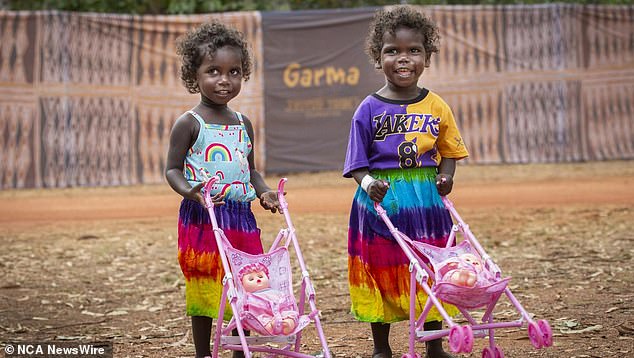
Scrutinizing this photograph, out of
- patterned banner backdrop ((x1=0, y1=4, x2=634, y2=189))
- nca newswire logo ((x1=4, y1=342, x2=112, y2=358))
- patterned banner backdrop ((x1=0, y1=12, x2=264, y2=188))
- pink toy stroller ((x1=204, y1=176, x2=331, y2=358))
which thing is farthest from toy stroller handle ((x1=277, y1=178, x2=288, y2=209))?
patterned banner backdrop ((x1=0, y1=4, x2=634, y2=189))

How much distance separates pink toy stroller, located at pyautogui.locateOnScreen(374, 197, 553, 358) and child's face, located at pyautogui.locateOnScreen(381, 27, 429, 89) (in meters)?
0.74

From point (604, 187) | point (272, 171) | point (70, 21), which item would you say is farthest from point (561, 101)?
point (70, 21)

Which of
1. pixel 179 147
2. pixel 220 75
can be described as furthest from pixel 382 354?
pixel 220 75

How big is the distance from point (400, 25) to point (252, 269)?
1424 mm

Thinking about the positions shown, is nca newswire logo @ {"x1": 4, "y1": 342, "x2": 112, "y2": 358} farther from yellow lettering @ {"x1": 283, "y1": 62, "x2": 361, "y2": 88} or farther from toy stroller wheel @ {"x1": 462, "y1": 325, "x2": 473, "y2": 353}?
yellow lettering @ {"x1": 283, "y1": 62, "x2": 361, "y2": 88}

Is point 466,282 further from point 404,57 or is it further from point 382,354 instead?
point 404,57

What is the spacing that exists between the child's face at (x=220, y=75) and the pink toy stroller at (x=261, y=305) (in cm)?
45

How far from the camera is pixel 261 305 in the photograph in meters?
3.96

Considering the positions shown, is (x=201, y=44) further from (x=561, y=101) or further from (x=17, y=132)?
(x=561, y=101)

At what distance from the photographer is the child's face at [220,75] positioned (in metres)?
4.41

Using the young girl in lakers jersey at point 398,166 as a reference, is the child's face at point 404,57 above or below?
above

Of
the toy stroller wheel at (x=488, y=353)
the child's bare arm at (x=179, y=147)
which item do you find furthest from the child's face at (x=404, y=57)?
the toy stroller wheel at (x=488, y=353)

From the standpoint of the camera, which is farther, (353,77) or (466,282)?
(353,77)

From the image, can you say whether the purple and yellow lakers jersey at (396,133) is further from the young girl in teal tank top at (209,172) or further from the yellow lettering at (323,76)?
the yellow lettering at (323,76)
